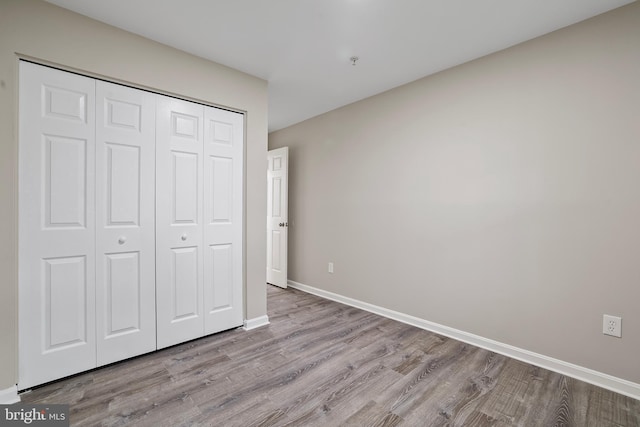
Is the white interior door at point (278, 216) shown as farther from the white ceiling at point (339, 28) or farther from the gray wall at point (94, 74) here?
the white ceiling at point (339, 28)

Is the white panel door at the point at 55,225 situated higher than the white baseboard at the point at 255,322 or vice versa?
the white panel door at the point at 55,225

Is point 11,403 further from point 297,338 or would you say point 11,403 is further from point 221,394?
point 297,338

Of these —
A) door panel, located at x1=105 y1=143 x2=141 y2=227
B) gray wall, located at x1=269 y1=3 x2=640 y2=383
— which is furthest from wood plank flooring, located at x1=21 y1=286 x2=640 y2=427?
door panel, located at x1=105 y1=143 x2=141 y2=227

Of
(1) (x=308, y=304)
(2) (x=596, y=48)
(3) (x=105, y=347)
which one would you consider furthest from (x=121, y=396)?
(2) (x=596, y=48)

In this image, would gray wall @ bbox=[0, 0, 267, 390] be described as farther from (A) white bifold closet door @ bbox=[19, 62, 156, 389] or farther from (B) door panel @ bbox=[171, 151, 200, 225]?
(B) door panel @ bbox=[171, 151, 200, 225]

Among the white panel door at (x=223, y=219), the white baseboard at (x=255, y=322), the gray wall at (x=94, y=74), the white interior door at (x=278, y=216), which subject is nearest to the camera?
the gray wall at (x=94, y=74)

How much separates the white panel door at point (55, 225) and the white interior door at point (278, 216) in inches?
99.3

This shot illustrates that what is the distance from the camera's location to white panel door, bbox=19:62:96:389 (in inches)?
73.5

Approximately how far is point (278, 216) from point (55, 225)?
2.77 m

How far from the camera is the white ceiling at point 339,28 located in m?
1.93

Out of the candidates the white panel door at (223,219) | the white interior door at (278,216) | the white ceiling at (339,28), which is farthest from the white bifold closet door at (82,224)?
the white interior door at (278,216)

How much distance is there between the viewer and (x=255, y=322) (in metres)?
2.95

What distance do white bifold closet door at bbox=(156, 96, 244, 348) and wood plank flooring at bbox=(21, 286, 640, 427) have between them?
301 mm

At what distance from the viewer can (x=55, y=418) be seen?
1644 mm
